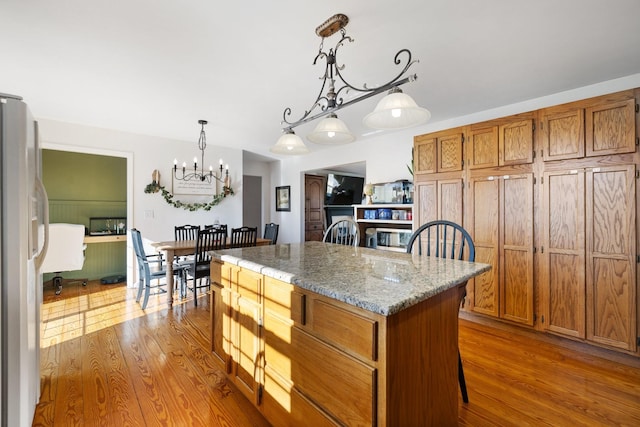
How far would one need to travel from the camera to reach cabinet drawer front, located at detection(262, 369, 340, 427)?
1.17 m

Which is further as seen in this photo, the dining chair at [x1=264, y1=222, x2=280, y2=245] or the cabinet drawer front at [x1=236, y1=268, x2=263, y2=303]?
the dining chair at [x1=264, y1=222, x2=280, y2=245]

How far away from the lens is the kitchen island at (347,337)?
0.97m

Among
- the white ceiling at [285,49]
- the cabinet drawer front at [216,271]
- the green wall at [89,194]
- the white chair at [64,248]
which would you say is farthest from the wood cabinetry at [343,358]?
the green wall at [89,194]

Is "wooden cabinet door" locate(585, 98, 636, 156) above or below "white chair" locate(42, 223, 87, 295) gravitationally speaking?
above

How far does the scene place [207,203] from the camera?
5113 mm

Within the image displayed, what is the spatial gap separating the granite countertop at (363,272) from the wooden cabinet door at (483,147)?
162 centimetres

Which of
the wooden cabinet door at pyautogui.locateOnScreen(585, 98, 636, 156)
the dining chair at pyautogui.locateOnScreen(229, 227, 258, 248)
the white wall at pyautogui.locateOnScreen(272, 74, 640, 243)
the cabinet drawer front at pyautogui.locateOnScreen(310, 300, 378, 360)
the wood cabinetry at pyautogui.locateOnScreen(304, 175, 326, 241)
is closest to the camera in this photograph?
the cabinet drawer front at pyautogui.locateOnScreen(310, 300, 378, 360)

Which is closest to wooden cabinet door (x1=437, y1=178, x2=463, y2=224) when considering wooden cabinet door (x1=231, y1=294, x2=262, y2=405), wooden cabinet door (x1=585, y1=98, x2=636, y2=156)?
wooden cabinet door (x1=585, y1=98, x2=636, y2=156)

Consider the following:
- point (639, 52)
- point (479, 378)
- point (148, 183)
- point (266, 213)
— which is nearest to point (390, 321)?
point (479, 378)

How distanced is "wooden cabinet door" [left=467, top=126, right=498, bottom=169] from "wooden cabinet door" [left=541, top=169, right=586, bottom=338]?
468 millimetres

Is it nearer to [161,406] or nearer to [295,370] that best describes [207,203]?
[161,406]

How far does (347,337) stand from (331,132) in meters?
1.31

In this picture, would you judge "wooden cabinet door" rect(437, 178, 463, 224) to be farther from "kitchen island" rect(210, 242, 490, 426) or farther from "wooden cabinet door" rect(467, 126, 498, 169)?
"kitchen island" rect(210, 242, 490, 426)

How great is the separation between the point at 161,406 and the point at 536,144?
11.5 ft
